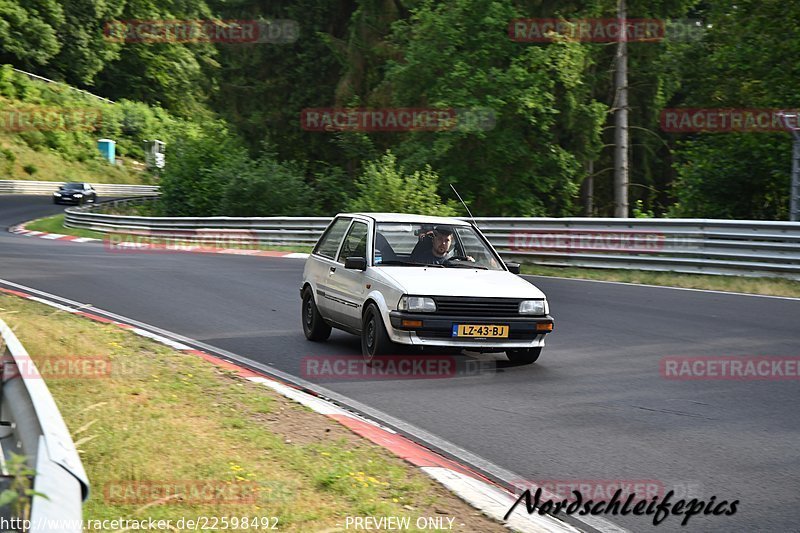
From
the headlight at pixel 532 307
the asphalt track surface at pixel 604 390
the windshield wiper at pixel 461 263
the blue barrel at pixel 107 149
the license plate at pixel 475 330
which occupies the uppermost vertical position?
the blue barrel at pixel 107 149

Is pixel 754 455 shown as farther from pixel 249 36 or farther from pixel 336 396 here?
pixel 249 36

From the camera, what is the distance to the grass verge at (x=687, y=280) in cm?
1689

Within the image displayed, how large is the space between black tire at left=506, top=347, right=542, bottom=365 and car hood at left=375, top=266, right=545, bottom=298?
0.57m

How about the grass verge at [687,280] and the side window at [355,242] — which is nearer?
the side window at [355,242]

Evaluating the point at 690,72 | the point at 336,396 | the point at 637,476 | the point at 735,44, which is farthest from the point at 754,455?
the point at 690,72

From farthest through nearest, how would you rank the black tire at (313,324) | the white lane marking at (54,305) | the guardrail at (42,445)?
the white lane marking at (54,305) → the black tire at (313,324) → the guardrail at (42,445)

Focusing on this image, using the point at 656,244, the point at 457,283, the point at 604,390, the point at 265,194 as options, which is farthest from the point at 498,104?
the point at 604,390

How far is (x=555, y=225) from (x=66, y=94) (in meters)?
68.2

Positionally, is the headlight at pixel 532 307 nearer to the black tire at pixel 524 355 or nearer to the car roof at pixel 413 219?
the black tire at pixel 524 355

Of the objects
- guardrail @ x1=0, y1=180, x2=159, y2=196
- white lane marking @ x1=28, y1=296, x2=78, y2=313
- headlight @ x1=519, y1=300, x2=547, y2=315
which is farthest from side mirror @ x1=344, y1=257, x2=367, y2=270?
guardrail @ x1=0, y1=180, x2=159, y2=196

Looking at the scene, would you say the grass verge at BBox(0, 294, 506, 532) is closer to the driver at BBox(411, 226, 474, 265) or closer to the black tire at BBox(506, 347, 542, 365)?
the driver at BBox(411, 226, 474, 265)

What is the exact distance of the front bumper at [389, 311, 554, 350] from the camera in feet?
32.0

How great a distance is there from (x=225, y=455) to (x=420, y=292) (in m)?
3.99

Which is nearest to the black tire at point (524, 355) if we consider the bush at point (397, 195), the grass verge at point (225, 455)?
the grass verge at point (225, 455)
